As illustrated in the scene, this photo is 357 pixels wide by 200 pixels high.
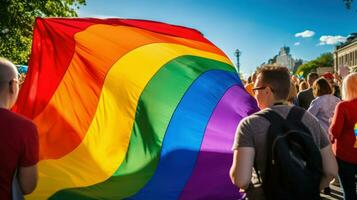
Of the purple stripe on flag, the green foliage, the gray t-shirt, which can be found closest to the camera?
the gray t-shirt

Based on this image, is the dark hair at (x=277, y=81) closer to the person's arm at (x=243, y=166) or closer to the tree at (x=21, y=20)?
the person's arm at (x=243, y=166)

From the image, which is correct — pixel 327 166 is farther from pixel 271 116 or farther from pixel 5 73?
pixel 5 73

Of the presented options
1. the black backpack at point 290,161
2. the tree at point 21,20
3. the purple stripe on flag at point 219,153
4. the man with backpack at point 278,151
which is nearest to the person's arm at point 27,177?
the man with backpack at point 278,151

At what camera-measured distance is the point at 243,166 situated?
104 inches

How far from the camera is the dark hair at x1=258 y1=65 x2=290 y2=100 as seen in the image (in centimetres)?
280

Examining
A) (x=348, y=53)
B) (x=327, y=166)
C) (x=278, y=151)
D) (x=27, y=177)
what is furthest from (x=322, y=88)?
(x=348, y=53)

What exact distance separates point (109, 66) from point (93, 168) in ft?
3.35

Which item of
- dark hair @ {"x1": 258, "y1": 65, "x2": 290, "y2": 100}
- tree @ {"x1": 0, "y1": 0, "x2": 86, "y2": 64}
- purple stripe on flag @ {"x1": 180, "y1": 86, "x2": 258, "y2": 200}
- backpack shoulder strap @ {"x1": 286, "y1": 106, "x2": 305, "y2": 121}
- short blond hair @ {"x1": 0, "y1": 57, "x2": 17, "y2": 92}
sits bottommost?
purple stripe on flag @ {"x1": 180, "y1": 86, "x2": 258, "y2": 200}

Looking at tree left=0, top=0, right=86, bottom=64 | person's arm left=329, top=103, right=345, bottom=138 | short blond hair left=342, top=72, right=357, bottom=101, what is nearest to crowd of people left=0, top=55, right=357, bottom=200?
person's arm left=329, top=103, right=345, bottom=138

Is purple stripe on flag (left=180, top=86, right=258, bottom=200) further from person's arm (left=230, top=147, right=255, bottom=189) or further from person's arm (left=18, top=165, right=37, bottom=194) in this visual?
person's arm (left=18, top=165, right=37, bottom=194)

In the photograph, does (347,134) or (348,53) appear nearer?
(347,134)

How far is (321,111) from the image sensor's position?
7.01 meters

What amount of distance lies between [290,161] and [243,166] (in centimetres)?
28

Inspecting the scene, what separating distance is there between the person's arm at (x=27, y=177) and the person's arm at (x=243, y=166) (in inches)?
47.1
